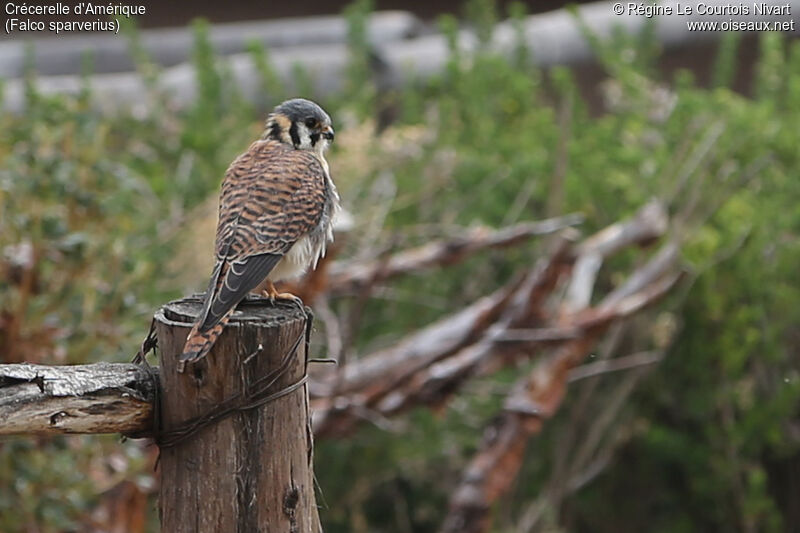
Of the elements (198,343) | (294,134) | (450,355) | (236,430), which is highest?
(294,134)

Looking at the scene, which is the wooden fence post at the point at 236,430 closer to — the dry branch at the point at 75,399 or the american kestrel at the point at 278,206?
the dry branch at the point at 75,399

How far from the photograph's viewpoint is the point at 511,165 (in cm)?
516

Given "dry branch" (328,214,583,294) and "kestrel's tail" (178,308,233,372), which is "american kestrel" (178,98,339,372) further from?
"dry branch" (328,214,583,294)

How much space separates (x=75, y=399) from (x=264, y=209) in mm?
736

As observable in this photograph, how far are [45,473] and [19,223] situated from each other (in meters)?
0.62

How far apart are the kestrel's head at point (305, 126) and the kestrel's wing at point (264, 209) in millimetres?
73

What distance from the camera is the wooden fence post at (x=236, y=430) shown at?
1789 millimetres

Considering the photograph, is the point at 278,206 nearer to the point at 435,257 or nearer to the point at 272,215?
the point at 272,215

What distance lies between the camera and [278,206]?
2400 millimetres

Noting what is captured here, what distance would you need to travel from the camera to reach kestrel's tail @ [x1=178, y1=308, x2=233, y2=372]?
1.74 metres

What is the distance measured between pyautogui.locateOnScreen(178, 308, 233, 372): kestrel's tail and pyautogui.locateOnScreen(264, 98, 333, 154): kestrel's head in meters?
0.99

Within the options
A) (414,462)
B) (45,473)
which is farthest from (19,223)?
(414,462)

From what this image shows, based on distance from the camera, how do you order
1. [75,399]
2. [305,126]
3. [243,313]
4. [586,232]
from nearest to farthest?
[75,399] < [243,313] < [305,126] < [586,232]

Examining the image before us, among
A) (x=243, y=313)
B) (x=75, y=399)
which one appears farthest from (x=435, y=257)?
(x=75, y=399)
